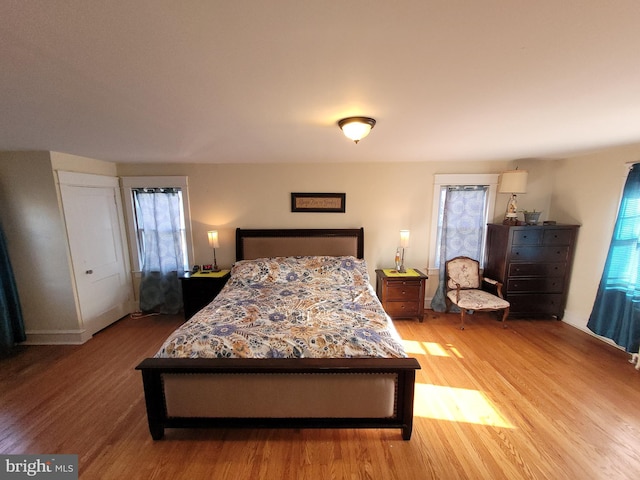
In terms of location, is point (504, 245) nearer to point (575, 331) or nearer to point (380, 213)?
point (575, 331)

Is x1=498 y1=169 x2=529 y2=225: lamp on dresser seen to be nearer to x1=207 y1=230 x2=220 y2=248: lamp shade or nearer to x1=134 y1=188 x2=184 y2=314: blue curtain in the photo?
x1=207 y1=230 x2=220 y2=248: lamp shade

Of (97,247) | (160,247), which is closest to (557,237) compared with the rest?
(160,247)

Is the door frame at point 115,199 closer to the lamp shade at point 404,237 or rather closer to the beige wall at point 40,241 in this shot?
the beige wall at point 40,241

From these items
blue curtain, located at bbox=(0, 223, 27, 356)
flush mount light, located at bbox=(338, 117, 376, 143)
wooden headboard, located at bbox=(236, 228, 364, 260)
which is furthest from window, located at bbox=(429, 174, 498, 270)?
blue curtain, located at bbox=(0, 223, 27, 356)

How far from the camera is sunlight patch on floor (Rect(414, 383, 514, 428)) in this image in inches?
75.7

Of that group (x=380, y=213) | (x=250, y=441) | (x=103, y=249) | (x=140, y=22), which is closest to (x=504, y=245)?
(x=380, y=213)

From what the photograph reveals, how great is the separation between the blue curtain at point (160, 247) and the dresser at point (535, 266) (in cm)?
464

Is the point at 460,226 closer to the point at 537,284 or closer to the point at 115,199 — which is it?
the point at 537,284

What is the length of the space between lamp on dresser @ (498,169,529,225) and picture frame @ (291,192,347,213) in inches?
84.7

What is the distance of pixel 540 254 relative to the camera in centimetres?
334

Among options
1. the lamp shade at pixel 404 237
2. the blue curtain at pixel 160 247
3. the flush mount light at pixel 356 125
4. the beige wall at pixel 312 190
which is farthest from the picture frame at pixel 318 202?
the flush mount light at pixel 356 125

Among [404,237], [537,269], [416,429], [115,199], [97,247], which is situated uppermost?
[115,199]

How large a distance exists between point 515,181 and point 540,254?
1043 millimetres

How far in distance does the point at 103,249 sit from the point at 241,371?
9.91ft
